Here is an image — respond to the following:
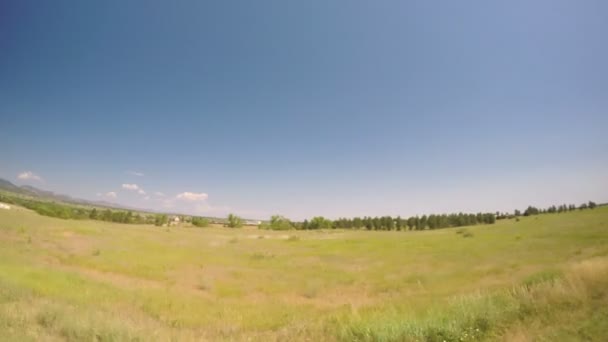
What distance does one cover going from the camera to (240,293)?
Result: 15.8 m

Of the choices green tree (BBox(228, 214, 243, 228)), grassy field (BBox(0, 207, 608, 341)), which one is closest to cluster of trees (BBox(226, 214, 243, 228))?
green tree (BBox(228, 214, 243, 228))

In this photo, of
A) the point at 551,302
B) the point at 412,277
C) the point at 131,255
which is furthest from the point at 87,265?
the point at 551,302

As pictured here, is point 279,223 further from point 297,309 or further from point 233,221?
point 297,309

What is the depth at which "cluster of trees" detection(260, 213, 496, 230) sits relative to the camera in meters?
132

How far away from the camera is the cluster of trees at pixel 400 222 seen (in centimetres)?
13238

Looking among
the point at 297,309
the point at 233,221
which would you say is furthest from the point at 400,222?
the point at 297,309

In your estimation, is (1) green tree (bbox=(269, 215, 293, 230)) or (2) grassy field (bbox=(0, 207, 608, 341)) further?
(1) green tree (bbox=(269, 215, 293, 230))

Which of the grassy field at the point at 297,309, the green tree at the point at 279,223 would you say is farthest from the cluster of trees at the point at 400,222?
the grassy field at the point at 297,309

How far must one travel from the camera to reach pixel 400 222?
463 ft

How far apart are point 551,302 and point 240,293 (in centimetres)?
1330

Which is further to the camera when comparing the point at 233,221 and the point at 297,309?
the point at 233,221

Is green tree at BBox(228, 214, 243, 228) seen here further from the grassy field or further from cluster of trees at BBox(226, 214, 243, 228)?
the grassy field

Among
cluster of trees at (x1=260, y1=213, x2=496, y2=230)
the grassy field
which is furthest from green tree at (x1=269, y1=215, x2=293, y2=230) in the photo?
the grassy field

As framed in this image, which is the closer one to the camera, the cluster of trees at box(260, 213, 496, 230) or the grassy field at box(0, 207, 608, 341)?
the grassy field at box(0, 207, 608, 341)
